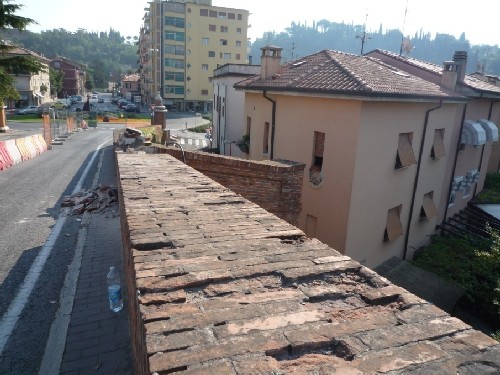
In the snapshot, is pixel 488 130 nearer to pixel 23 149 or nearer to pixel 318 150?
pixel 318 150

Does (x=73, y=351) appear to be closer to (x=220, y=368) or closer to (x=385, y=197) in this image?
(x=220, y=368)

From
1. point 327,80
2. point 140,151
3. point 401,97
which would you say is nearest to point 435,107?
point 401,97

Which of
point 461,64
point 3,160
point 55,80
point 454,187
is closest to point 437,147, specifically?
point 454,187

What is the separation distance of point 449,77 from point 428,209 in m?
5.76

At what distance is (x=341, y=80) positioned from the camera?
483 inches

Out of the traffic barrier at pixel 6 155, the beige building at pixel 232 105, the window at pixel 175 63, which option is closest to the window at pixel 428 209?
A: the beige building at pixel 232 105

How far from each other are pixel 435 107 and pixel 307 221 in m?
6.42

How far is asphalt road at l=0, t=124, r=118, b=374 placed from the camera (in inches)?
209

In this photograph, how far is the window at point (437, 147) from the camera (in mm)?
15688

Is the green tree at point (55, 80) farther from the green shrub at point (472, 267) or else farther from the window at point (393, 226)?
the green shrub at point (472, 267)

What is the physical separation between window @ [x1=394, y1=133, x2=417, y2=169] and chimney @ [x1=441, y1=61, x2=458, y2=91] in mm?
4896

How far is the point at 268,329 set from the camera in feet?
7.02

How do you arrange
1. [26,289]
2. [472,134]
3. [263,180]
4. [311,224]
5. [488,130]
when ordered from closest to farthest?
[26,289] < [263,180] < [311,224] < [472,134] < [488,130]

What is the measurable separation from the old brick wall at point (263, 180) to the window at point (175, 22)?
6330cm
